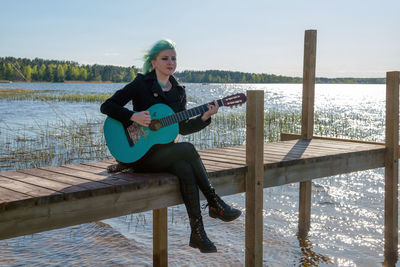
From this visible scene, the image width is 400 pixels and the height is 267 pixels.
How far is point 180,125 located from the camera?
373 cm

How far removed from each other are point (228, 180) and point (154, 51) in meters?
1.27

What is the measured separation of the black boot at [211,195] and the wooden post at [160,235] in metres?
1.10

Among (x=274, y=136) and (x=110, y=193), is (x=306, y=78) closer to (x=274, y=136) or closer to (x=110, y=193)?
(x=110, y=193)

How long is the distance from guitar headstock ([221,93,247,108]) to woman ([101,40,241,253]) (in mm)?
93

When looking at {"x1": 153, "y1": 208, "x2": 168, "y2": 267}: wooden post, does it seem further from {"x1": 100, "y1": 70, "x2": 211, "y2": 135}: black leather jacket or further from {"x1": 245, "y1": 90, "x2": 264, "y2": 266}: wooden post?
{"x1": 100, "y1": 70, "x2": 211, "y2": 135}: black leather jacket

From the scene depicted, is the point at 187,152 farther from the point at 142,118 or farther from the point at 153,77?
the point at 153,77

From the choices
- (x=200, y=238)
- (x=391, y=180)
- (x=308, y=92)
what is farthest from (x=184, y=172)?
(x=308, y=92)

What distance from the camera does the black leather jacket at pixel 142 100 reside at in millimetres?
3441

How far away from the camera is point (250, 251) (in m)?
3.74

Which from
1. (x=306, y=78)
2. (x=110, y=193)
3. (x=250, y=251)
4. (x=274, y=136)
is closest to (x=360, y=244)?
(x=306, y=78)

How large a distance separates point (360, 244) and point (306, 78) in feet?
8.48

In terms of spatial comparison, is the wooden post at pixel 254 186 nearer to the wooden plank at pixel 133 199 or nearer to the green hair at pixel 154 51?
the wooden plank at pixel 133 199

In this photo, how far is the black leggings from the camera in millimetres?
3244

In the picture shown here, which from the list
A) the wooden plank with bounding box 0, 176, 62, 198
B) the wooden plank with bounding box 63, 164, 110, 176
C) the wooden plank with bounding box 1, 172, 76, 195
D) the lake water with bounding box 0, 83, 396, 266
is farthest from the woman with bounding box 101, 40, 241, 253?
the lake water with bounding box 0, 83, 396, 266
